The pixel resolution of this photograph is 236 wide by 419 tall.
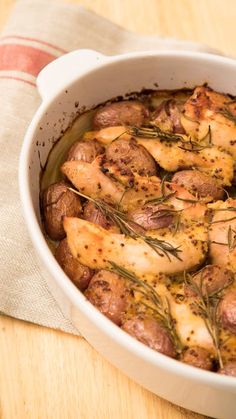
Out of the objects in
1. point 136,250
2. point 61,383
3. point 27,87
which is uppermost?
point 136,250

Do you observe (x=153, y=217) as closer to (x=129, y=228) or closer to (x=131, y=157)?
(x=129, y=228)

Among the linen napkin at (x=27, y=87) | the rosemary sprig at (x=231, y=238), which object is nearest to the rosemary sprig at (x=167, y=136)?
the rosemary sprig at (x=231, y=238)

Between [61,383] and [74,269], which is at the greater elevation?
[74,269]

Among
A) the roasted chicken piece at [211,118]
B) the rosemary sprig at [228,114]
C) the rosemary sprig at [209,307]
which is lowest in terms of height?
the rosemary sprig at [209,307]

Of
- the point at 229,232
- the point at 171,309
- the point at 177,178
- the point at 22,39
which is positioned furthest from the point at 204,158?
the point at 22,39

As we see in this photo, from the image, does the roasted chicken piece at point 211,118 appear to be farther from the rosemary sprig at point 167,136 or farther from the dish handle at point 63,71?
the dish handle at point 63,71

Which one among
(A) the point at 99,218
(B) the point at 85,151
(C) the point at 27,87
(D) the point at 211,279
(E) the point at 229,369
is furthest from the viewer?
(C) the point at 27,87

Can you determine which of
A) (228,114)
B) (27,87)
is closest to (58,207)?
(228,114)

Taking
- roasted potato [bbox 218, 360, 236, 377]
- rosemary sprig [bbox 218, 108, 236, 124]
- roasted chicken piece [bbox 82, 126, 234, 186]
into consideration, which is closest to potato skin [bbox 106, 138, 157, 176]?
roasted chicken piece [bbox 82, 126, 234, 186]
